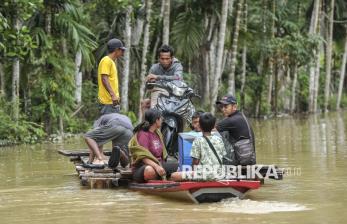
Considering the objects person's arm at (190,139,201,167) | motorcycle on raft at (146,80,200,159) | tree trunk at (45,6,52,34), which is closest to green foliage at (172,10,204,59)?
tree trunk at (45,6,52,34)

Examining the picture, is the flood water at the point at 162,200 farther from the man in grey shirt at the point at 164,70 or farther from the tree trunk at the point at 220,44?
the tree trunk at the point at 220,44

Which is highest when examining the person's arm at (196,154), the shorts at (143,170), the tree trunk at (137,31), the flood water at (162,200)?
the tree trunk at (137,31)

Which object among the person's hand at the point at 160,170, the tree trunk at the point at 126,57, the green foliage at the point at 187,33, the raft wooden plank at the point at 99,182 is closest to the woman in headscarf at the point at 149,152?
the person's hand at the point at 160,170

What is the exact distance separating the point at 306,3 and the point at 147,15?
59.6 feet

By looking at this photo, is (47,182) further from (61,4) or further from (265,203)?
(61,4)

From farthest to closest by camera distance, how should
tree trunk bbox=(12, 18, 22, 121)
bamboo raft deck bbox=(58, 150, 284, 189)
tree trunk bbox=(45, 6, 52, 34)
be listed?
tree trunk bbox=(45, 6, 52, 34) < tree trunk bbox=(12, 18, 22, 121) < bamboo raft deck bbox=(58, 150, 284, 189)

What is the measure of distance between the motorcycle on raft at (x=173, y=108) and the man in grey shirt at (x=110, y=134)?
0.57 metres

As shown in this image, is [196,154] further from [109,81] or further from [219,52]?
[219,52]

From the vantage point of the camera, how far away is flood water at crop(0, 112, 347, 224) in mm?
8781

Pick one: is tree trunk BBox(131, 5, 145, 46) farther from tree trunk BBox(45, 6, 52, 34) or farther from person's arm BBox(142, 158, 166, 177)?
person's arm BBox(142, 158, 166, 177)

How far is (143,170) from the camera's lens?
10.5m

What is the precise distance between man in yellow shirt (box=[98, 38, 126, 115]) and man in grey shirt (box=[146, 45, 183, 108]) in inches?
21.6

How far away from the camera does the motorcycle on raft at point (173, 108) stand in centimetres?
1194

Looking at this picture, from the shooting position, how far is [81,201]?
A: 10039 millimetres
